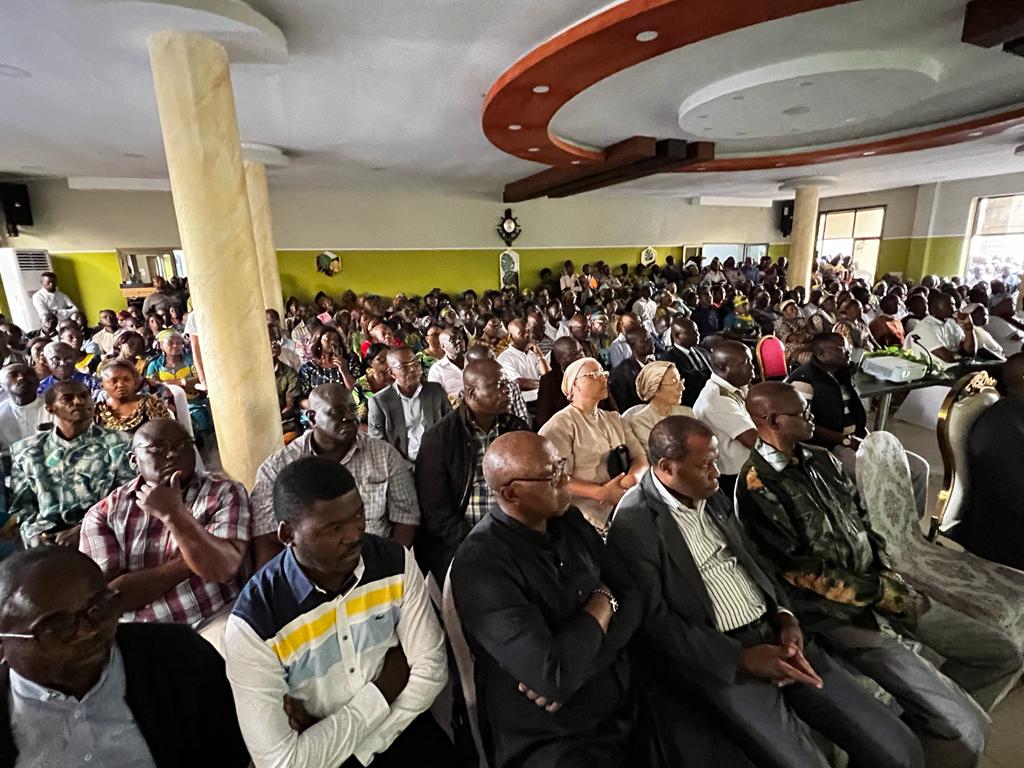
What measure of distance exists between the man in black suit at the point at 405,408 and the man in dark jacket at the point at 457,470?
35.6 inches

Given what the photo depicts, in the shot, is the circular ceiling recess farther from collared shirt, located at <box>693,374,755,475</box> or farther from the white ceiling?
collared shirt, located at <box>693,374,755,475</box>

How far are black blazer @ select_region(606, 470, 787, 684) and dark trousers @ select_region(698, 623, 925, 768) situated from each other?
9 cm

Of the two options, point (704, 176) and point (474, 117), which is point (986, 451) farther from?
point (704, 176)

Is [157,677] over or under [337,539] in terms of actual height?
under

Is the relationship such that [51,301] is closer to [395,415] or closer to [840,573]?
[395,415]

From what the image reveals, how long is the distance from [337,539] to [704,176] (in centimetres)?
1121

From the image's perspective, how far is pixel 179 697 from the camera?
1458 millimetres

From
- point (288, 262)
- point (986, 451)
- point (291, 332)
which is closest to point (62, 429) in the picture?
point (986, 451)

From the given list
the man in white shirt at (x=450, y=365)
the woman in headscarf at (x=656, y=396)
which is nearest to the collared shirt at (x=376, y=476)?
the woman in headscarf at (x=656, y=396)

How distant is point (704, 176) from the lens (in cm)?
1073

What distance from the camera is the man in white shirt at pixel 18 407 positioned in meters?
3.55

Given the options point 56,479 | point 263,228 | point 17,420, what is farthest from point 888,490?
point 263,228

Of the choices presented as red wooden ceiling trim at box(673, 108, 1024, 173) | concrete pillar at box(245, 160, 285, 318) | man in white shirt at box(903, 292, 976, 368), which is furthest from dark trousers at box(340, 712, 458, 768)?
red wooden ceiling trim at box(673, 108, 1024, 173)

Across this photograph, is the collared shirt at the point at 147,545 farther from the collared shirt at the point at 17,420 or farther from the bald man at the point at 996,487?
the bald man at the point at 996,487
